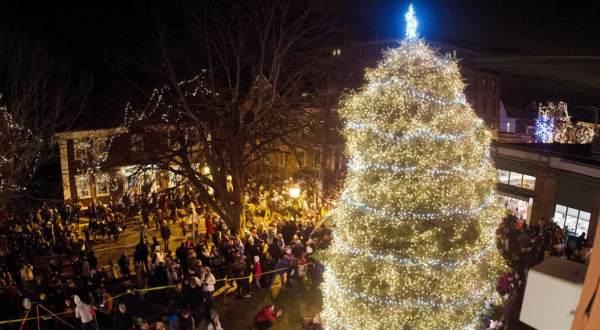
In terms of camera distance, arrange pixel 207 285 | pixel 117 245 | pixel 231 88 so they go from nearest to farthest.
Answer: pixel 207 285 < pixel 231 88 < pixel 117 245

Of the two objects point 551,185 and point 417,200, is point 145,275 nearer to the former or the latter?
point 417,200

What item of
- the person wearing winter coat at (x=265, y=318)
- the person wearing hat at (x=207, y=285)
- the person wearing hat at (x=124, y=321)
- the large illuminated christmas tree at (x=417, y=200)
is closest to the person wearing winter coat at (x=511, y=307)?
the large illuminated christmas tree at (x=417, y=200)

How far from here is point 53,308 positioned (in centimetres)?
1118

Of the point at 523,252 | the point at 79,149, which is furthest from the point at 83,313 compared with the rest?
the point at 79,149

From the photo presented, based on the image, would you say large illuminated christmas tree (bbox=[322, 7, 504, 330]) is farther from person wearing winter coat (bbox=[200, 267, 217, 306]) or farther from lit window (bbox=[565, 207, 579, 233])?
lit window (bbox=[565, 207, 579, 233])

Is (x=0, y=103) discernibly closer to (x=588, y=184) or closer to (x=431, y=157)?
(x=431, y=157)

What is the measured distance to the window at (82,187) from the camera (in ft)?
87.3

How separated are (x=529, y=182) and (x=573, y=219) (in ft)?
9.40

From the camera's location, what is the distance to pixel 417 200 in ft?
23.3

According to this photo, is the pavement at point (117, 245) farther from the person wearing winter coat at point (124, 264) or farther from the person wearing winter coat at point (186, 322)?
the person wearing winter coat at point (186, 322)

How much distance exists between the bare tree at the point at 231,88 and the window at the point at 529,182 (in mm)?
11675

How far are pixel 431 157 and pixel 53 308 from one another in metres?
11.2

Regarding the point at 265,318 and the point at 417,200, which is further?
the point at 265,318

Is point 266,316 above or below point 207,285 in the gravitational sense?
below
